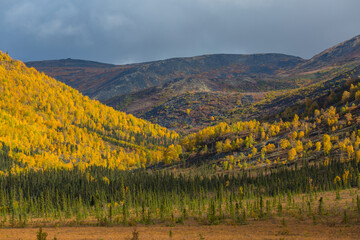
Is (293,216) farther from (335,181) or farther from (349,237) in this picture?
(335,181)

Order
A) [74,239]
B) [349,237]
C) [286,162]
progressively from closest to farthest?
[349,237] < [74,239] < [286,162]

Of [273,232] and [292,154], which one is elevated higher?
[292,154]

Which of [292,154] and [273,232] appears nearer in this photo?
[273,232]

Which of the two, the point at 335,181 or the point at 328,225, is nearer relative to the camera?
the point at 328,225

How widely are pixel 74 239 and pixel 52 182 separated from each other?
116 m

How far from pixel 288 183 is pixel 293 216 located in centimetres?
6892

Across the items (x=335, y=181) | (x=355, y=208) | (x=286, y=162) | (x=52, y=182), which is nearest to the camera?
(x=355, y=208)

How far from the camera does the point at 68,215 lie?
119125 mm

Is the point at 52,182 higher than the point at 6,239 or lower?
higher

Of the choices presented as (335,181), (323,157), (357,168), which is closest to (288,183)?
(335,181)

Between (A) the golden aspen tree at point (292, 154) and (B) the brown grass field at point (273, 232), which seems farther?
(A) the golden aspen tree at point (292, 154)

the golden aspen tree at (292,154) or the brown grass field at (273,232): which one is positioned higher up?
the golden aspen tree at (292,154)

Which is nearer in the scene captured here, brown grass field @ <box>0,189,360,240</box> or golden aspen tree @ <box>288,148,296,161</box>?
brown grass field @ <box>0,189,360,240</box>

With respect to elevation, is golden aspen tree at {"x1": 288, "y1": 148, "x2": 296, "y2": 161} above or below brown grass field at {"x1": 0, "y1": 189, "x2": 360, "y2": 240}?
above
